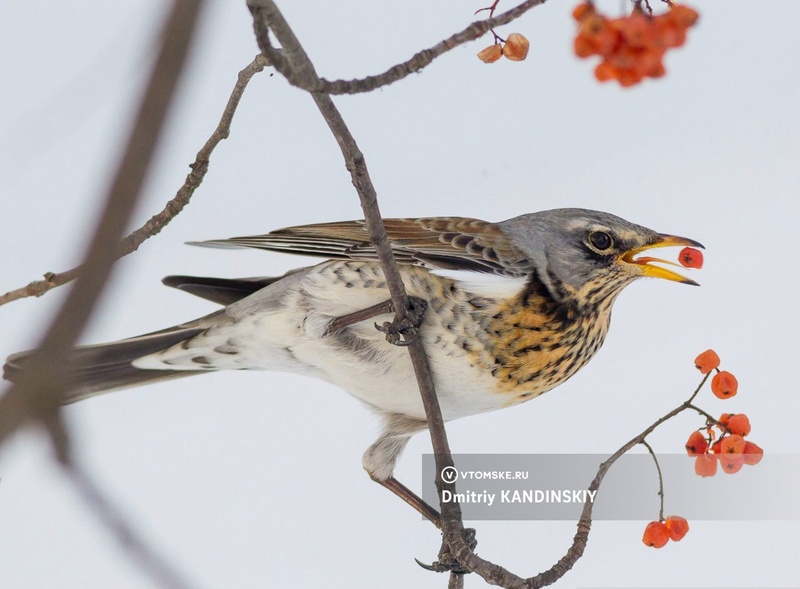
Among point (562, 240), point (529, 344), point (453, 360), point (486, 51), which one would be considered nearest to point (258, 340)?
point (453, 360)

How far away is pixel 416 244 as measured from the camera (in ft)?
6.93

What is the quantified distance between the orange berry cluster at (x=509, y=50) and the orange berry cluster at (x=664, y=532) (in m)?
0.94

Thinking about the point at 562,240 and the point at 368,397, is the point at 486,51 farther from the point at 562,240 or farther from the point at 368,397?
the point at 368,397

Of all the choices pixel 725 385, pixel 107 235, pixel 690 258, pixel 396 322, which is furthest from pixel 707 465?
pixel 107 235

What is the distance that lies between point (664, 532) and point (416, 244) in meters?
0.87

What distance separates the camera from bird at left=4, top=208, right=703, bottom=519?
1.99m

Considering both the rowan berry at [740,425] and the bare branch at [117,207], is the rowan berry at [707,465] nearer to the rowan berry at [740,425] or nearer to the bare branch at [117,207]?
the rowan berry at [740,425]

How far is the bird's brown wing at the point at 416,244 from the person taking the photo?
6.72ft

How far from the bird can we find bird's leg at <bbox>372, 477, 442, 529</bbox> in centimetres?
15

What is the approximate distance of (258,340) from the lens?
217 centimetres

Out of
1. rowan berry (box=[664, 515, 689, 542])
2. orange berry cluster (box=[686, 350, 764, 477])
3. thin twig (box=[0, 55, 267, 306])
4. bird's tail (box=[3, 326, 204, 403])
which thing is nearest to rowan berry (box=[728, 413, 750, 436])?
orange berry cluster (box=[686, 350, 764, 477])

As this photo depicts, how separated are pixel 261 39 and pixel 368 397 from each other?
1339 mm

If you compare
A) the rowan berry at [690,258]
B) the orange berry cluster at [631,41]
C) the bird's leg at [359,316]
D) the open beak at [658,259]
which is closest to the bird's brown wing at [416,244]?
the bird's leg at [359,316]

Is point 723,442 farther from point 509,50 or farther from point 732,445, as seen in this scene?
point 509,50
